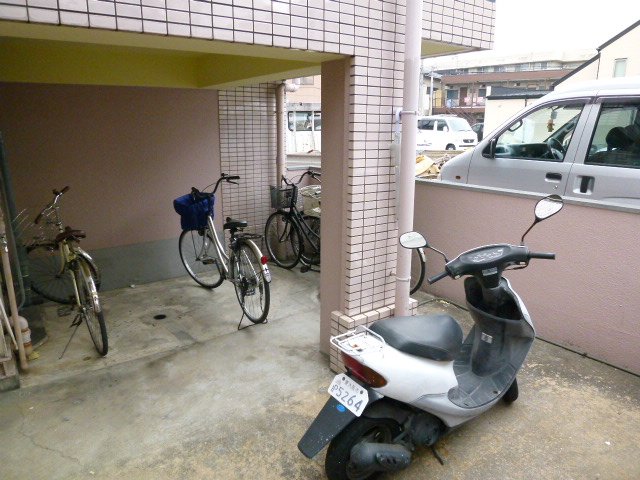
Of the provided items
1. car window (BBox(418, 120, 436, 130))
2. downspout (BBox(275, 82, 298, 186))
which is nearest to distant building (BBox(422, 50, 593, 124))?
car window (BBox(418, 120, 436, 130))

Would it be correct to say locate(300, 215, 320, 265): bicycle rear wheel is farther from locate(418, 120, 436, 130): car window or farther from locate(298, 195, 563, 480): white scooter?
locate(418, 120, 436, 130): car window

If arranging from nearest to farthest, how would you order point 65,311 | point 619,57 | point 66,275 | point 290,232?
point 65,311 < point 66,275 < point 290,232 < point 619,57

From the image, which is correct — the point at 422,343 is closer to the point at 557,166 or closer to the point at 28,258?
the point at 557,166

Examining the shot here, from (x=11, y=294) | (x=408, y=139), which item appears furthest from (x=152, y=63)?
(x=408, y=139)

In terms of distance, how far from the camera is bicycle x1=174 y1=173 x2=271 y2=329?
408cm

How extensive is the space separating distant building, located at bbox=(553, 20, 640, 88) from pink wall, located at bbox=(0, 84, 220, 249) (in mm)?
15135

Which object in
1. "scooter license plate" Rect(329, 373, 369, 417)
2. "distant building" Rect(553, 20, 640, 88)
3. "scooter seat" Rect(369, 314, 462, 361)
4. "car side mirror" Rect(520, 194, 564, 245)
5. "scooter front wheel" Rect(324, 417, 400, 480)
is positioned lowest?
"scooter front wheel" Rect(324, 417, 400, 480)

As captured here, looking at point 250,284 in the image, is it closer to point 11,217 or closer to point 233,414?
point 233,414

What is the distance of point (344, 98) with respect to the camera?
115 inches

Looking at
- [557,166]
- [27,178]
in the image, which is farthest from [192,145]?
[557,166]

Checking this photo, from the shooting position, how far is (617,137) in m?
4.04

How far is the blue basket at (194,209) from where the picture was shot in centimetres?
462

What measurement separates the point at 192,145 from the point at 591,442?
14.9 feet

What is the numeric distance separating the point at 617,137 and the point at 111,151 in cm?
480
